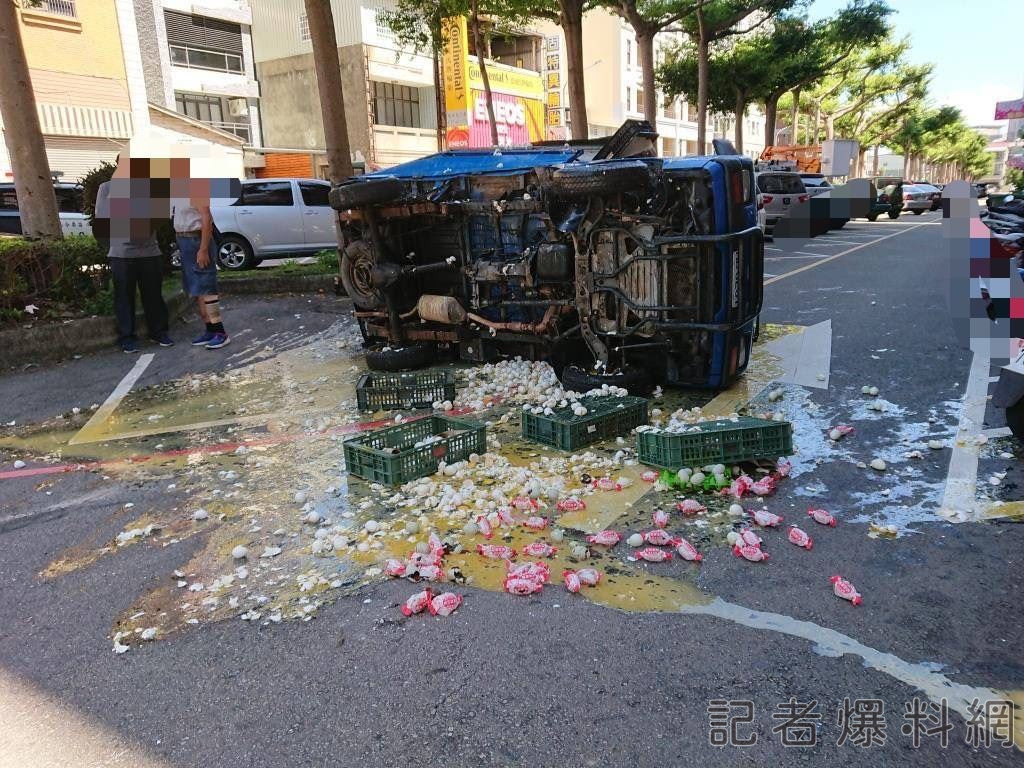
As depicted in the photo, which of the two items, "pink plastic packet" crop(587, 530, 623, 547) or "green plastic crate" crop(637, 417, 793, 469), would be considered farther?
"green plastic crate" crop(637, 417, 793, 469)

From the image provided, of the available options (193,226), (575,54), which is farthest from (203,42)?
(193,226)

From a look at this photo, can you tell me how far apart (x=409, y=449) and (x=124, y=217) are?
18.0 ft

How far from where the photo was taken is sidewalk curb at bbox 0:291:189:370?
7.46 meters

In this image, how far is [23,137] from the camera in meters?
8.80

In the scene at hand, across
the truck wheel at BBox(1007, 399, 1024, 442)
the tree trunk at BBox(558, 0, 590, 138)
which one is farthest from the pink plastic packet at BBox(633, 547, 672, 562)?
the tree trunk at BBox(558, 0, 590, 138)

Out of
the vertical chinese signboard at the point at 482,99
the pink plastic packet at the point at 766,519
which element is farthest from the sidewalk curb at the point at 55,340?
the vertical chinese signboard at the point at 482,99

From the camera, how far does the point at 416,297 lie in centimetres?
704

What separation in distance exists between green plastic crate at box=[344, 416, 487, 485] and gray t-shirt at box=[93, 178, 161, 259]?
192 inches

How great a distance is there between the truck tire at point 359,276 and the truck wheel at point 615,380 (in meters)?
2.15

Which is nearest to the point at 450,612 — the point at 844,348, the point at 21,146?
the point at 844,348

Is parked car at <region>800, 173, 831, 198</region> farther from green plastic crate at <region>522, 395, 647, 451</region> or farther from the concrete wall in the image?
green plastic crate at <region>522, 395, 647, 451</region>

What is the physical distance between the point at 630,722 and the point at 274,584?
1.69 meters

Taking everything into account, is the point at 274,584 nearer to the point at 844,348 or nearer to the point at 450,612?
the point at 450,612

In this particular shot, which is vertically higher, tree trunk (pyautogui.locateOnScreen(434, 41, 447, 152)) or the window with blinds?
the window with blinds
